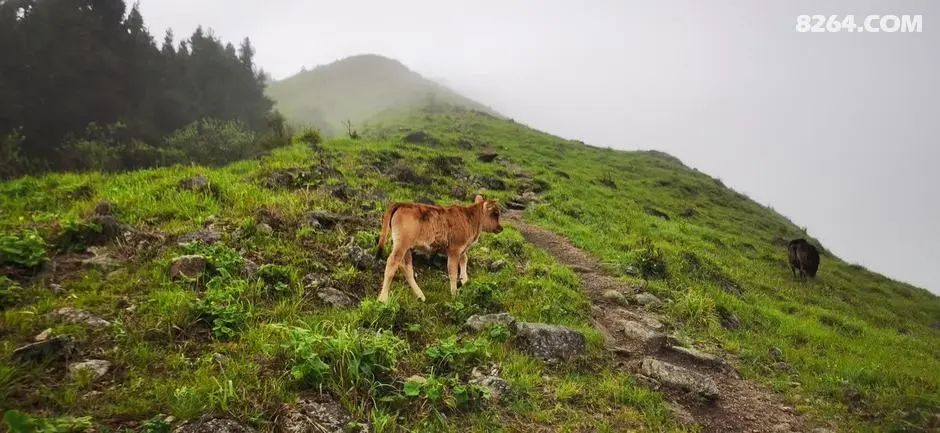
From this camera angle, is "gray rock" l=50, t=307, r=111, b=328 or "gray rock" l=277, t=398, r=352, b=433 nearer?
"gray rock" l=277, t=398, r=352, b=433

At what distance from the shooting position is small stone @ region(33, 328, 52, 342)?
5.15 meters

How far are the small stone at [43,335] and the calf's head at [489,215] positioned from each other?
7.01 m

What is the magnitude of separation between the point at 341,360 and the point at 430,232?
11.6 ft

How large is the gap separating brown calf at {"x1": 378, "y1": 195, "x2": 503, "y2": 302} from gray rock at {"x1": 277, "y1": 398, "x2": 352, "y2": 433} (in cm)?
267

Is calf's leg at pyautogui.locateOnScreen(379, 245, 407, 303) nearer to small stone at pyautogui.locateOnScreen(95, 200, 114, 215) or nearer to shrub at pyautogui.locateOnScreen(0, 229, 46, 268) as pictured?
shrub at pyautogui.locateOnScreen(0, 229, 46, 268)

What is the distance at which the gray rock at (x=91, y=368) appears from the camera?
484 cm

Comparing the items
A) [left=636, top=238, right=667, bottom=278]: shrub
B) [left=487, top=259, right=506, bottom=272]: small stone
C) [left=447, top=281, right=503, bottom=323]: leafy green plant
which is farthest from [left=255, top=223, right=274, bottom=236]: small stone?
[left=636, top=238, right=667, bottom=278]: shrub

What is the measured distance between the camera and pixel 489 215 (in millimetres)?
10469

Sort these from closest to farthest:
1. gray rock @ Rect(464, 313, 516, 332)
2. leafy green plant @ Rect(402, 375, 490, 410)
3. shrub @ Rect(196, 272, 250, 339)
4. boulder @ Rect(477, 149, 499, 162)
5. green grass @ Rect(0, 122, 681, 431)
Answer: green grass @ Rect(0, 122, 681, 431) → leafy green plant @ Rect(402, 375, 490, 410) → shrub @ Rect(196, 272, 250, 339) → gray rock @ Rect(464, 313, 516, 332) → boulder @ Rect(477, 149, 499, 162)

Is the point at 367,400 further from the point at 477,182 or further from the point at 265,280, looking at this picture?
the point at 477,182

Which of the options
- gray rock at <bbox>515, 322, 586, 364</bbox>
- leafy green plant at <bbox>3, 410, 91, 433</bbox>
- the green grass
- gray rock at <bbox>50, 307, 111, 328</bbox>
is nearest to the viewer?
leafy green plant at <bbox>3, 410, 91, 433</bbox>

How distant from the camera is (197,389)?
4.87 m

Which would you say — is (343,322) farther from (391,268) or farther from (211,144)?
(211,144)

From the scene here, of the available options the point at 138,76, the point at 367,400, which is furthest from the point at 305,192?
the point at 138,76
